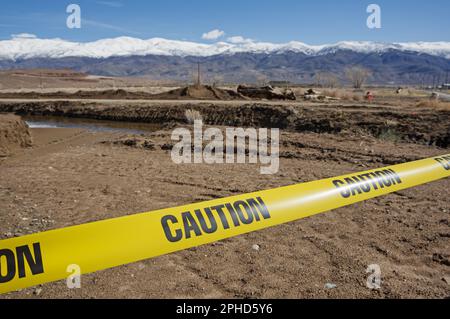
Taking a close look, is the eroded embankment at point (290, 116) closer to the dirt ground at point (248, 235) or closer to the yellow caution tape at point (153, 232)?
the dirt ground at point (248, 235)

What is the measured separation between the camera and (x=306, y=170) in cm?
822

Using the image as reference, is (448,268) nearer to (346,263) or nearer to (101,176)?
(346,263)

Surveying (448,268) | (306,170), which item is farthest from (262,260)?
(306,170)

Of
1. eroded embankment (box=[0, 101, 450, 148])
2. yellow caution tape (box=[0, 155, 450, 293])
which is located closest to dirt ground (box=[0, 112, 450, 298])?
yellow caution tape (box=[0, 155, 450, 293])

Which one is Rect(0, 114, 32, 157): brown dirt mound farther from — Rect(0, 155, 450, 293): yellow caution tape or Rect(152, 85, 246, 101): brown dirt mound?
Rect(152, 85, 246, 101): brown dirt mound

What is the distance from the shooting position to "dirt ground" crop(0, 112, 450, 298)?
3502mm

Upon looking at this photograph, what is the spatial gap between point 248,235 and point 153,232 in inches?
73.8

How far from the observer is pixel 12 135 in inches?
487

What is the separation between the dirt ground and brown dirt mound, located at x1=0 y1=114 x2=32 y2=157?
2.38 metres

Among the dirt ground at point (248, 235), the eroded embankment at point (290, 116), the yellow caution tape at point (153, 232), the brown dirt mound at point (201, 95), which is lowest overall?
the dirt ground at point (248, 235)

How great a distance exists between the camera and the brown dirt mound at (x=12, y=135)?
11617 mm

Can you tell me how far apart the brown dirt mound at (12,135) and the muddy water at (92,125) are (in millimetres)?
6221

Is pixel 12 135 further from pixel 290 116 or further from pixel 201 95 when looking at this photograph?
pixel 201 95

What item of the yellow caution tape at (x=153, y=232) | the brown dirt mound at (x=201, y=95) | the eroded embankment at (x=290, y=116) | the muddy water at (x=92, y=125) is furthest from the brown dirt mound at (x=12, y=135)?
the brown dirt mound at (x=201, y=95)
